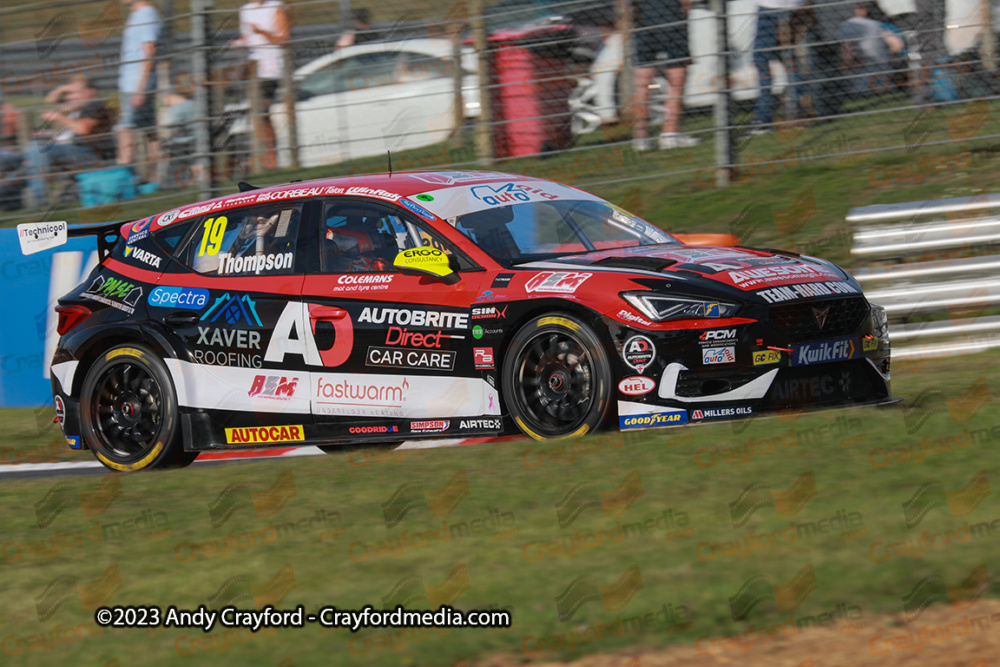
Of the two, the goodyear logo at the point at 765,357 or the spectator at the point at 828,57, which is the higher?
the spectator at the point at 828,57

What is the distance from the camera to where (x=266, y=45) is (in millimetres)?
13938

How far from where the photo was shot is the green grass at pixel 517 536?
180 inches

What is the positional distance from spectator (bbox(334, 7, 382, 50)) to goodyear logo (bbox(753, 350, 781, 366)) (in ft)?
26.6

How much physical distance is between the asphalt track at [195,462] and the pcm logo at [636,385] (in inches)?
51.1

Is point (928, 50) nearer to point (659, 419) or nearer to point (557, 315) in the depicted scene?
point (557, 315)

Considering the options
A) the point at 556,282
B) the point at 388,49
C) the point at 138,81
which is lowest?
the point at 556,282

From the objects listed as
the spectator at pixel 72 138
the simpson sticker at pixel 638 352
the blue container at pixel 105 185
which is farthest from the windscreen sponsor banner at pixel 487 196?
the spectator at pixel 72 138

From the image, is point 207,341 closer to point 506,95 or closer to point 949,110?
point 506,95

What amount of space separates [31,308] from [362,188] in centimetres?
413

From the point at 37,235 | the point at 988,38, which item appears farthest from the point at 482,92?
the point at 37,235

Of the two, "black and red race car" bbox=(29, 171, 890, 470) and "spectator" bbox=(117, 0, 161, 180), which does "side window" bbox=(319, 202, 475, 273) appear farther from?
"spectator" bbox=(117, 0, 161, 180)

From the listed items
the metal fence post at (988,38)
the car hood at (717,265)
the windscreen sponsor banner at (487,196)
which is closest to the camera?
the car hood at (717,265)

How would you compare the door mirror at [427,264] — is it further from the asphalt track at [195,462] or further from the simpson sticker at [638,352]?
the simpson sticker at [638,352]

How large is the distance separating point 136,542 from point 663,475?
7.59 feet
